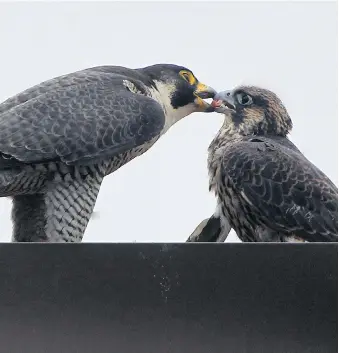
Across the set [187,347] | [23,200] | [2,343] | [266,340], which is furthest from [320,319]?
[23,200]

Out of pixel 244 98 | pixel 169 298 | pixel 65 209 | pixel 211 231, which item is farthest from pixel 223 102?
pixel 169 298

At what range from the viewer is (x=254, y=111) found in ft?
16.2

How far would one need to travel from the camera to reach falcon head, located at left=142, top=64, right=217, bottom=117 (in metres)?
5.06

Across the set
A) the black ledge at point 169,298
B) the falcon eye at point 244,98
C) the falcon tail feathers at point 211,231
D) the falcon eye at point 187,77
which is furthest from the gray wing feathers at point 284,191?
the black ledge at point 169,298

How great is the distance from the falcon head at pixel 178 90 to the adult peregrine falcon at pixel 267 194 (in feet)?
1.23

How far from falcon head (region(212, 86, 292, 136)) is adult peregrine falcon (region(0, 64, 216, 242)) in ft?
1.81

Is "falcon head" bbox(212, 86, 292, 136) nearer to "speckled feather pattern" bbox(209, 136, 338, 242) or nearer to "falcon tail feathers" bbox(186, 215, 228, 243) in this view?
"speckled feather pattern" bbox(209, 136, 338, 242)

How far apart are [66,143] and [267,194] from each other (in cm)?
109

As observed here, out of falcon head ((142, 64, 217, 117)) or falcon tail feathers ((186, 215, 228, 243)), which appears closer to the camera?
falcon tail feathers ((186, 215, 228, 243))

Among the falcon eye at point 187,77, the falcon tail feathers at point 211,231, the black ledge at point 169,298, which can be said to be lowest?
the falcon tail feathers at point 211,231

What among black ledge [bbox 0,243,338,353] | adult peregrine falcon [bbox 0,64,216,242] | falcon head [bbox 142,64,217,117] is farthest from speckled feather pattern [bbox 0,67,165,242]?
black ledge [bbox 0,243,338,353]

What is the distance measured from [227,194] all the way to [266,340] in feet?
5.62

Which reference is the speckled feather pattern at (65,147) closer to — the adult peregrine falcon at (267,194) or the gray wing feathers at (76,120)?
the gray wing feathers at (76,120)

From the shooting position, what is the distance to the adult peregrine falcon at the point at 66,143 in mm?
4180
